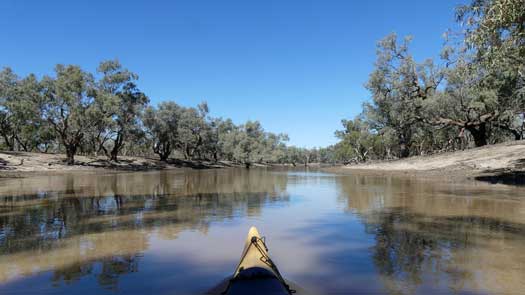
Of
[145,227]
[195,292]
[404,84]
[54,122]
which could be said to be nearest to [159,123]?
[54,122]

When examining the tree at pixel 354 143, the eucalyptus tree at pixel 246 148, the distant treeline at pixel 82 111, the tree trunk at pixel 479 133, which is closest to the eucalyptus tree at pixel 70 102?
the distant treeline at pixel 82 111

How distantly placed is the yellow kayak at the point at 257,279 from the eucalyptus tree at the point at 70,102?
44.2 metres

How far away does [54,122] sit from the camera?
46906 mm

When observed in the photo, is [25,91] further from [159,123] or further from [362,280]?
[362,280]

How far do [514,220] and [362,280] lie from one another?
27.5ft

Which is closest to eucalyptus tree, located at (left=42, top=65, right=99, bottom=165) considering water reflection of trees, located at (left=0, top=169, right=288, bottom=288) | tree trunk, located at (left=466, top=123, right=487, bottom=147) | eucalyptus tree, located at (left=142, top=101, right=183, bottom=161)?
eucalyptus tree, located at (left=142, top=101, right=183, bottom=161)

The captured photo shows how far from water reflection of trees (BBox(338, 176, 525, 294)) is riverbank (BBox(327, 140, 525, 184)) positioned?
9936 millimetres

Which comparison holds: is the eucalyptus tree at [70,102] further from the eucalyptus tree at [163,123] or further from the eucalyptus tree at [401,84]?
the eucalyptus tree at [401,84]

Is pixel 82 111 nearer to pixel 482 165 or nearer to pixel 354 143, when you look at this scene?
pixel 482 165

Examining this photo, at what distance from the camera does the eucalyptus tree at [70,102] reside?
44.5 m

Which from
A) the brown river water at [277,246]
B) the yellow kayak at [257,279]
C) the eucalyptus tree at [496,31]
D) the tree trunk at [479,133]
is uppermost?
the eucalyptus tree at [496,31]

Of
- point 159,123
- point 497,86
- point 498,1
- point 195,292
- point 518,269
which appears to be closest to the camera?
Answer: point 195,292

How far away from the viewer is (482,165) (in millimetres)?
29562

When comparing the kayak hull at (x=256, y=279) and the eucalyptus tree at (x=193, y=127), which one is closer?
the kayak hull at (x=256, y=279)
